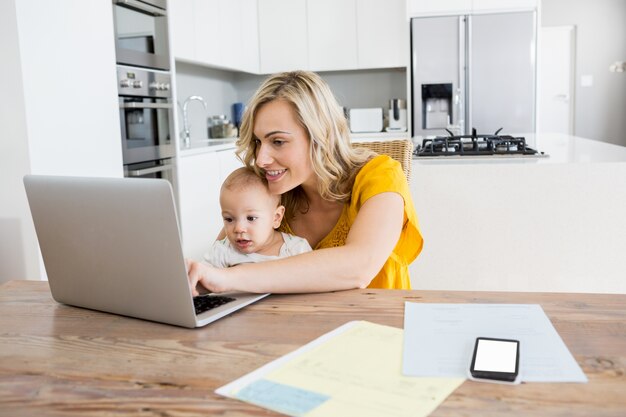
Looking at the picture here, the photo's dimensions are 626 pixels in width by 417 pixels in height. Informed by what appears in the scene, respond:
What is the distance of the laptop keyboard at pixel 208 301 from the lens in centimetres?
113

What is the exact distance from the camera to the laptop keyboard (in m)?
1.13

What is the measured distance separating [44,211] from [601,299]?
100 centimetres

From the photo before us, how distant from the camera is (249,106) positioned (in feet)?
5.26

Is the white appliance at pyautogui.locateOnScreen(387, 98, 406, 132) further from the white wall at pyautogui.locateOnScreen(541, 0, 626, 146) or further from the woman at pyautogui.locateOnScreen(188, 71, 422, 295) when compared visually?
the woman at pyautogui.locateOnScreen(188, 71, 422, 295)

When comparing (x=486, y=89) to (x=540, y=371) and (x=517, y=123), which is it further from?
(x=540, y=371)

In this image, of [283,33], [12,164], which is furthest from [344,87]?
[12,164]

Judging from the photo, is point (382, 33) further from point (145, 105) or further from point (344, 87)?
point (145, 105)

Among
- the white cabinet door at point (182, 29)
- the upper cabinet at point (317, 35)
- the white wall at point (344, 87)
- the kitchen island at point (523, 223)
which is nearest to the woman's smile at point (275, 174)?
the kitchen island at point (523, 223)

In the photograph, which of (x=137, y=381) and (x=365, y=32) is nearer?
(x=137, y=381)

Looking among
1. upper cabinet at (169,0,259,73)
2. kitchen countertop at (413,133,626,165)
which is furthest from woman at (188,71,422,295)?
upper cabinet at (169,0,259,73)

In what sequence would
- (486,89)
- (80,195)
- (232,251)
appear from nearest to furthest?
(80,195)
(232,251)
(486,89)

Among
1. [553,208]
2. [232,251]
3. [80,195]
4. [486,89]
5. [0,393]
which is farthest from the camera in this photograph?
[486,89]

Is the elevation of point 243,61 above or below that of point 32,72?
above

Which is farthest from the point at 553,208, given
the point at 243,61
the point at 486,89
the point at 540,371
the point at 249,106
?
the point at 243,61
